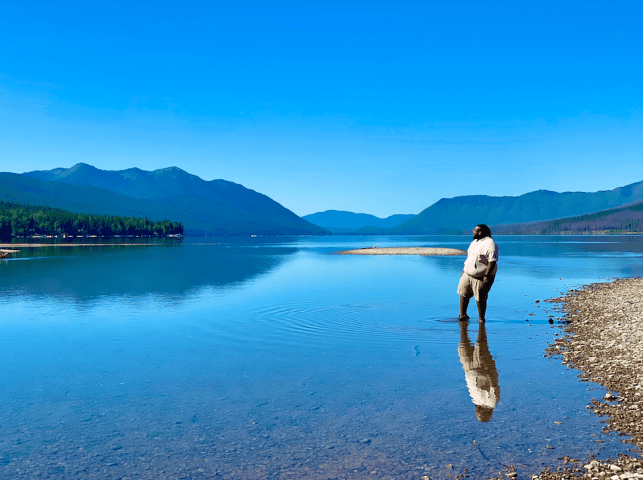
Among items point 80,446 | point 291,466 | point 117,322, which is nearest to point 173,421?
point 80,446

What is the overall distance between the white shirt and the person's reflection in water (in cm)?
227

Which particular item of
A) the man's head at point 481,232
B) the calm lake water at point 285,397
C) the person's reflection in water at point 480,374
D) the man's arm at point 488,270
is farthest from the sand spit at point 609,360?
the man's head at point 481,232

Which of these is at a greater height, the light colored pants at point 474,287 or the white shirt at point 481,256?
the white shirt at point 481,256

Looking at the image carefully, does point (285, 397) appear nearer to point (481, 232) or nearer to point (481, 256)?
point (481, 256)

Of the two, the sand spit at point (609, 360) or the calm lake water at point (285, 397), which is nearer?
the sand spit at point (609, 360)

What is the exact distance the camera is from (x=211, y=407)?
10391 millimetres

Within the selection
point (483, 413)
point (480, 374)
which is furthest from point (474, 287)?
point (483, 413)

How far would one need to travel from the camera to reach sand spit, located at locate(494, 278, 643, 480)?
24.3 ft

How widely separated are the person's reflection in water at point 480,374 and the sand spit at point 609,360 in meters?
1.90

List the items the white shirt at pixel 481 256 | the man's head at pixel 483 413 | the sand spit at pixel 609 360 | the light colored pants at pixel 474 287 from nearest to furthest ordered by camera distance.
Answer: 1. the sand spit at pixel 609 360
2. the man's head at pixel 483 413
3. the white shirt at pixel 481 256
4. the light colored pants at pixel 474 287

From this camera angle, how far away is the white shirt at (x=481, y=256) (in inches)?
699

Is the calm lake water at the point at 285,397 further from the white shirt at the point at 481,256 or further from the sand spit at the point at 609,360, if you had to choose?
the white shirt at the point at 481,256

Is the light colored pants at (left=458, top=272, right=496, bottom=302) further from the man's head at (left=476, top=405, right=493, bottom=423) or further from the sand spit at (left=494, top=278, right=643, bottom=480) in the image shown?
the man's head at (left=476, top=405, right=493, bottom=423)

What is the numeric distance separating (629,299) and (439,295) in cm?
990
